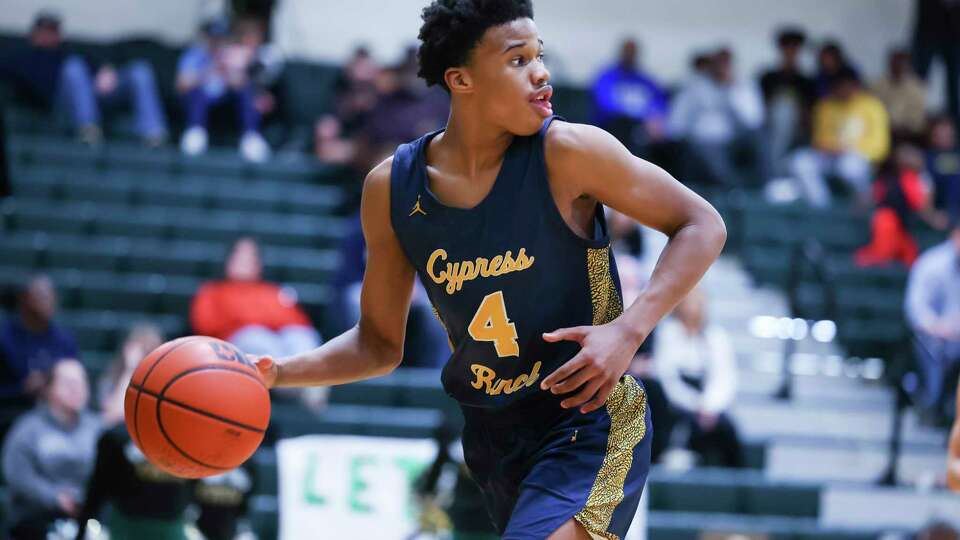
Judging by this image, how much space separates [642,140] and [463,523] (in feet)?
17.9

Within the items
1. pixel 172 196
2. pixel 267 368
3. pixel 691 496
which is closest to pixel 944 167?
pixel 691 496

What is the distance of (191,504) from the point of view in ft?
22.1

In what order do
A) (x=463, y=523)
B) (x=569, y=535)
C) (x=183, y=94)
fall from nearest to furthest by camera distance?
(x=569, y=535)
(x=463, y=523)
(x=183, y=94)

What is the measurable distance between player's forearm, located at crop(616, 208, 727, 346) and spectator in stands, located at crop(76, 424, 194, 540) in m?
4.01

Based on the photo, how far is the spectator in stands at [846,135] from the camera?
456 inches

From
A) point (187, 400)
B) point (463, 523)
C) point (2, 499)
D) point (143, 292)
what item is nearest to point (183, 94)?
point (143, 292)

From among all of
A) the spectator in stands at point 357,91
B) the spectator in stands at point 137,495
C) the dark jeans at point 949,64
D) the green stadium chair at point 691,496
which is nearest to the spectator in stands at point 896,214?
the dark jeans at point 949,64

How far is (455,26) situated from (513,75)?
18 cm

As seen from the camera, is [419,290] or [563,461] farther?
[419,290]

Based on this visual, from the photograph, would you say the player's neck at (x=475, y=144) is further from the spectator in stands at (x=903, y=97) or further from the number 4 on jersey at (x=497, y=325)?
the spectator in stands at (x=903, y=97)

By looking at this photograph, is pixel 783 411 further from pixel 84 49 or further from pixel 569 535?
pixel 84 49

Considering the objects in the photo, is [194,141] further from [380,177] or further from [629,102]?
[380,177]

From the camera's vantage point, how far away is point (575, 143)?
3.10m

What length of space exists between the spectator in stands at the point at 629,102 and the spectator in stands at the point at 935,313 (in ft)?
9.38
